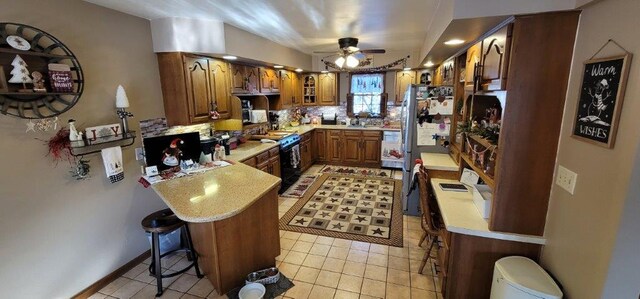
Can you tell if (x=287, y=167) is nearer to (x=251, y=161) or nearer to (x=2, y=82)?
(x=251, y=161)

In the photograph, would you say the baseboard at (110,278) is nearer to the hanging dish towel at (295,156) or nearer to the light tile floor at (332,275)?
the light tile floor at (332,275)

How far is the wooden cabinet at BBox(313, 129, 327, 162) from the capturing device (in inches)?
238

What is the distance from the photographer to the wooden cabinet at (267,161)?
12.2 feet

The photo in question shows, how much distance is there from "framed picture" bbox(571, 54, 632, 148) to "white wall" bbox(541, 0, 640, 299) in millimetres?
31

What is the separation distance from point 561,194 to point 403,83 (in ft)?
14.1

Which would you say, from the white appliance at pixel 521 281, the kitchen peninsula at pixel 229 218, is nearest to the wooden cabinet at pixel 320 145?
the kitchen peninsula at pixel 229 218

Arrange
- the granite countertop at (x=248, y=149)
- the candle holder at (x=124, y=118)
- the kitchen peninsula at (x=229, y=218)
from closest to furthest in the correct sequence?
1. the kitchen peninsula at (x=229, y=218)
2. the candle holder at (x=124, y=118)
3. the granite countertop at (x=248, y=149)

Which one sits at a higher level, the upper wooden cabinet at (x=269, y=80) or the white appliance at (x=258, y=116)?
the upper wooden cabinet at (x=269, y=80)

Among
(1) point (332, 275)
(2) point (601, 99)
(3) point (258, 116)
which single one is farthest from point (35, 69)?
(2) point (601, 99)

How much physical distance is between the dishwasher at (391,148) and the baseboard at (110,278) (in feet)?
14.2

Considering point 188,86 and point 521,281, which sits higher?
point 188,86

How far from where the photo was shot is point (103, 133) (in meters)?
2.39

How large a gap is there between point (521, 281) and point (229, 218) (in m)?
1.97

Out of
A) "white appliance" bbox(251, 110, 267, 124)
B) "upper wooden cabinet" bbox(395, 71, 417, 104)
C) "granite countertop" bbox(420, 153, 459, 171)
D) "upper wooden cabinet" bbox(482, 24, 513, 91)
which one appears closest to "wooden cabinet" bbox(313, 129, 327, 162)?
"upper wooden cabinet" bbox(395, 71, 417, 104)
